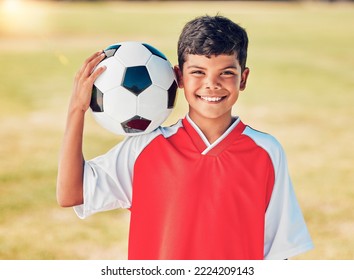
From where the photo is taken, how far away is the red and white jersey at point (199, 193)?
2.75 meters

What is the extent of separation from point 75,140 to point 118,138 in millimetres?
5903

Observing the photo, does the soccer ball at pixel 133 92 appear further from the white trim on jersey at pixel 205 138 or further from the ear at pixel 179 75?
the white trim on jersey at pixel 205 138

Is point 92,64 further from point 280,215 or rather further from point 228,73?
point 280,215

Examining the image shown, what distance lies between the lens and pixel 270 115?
10344 millimetres

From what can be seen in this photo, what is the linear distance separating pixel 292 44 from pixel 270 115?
37.6 feet

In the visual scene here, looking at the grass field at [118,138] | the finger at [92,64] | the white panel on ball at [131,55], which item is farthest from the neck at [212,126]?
the grass field at [118,138]

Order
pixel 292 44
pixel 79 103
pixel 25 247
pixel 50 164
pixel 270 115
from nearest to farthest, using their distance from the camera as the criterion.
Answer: pixel 79 103 → pixel 25 247 → pixel 50 164 → pixel 270 115 → pixel 292 44

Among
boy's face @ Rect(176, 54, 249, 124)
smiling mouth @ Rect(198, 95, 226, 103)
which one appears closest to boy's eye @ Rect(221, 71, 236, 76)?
boy's face @ Rect(176, 54, 249, 124)

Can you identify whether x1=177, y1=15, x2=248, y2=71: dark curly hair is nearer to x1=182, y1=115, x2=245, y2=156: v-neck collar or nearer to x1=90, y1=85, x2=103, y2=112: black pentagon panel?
x1=182, y1=115, x2=245, y2=156: v-neck collar

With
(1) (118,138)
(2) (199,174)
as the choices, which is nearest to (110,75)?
(2) (199,174)

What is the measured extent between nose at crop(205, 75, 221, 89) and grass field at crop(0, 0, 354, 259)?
239 cm

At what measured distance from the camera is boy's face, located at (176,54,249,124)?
277cm
